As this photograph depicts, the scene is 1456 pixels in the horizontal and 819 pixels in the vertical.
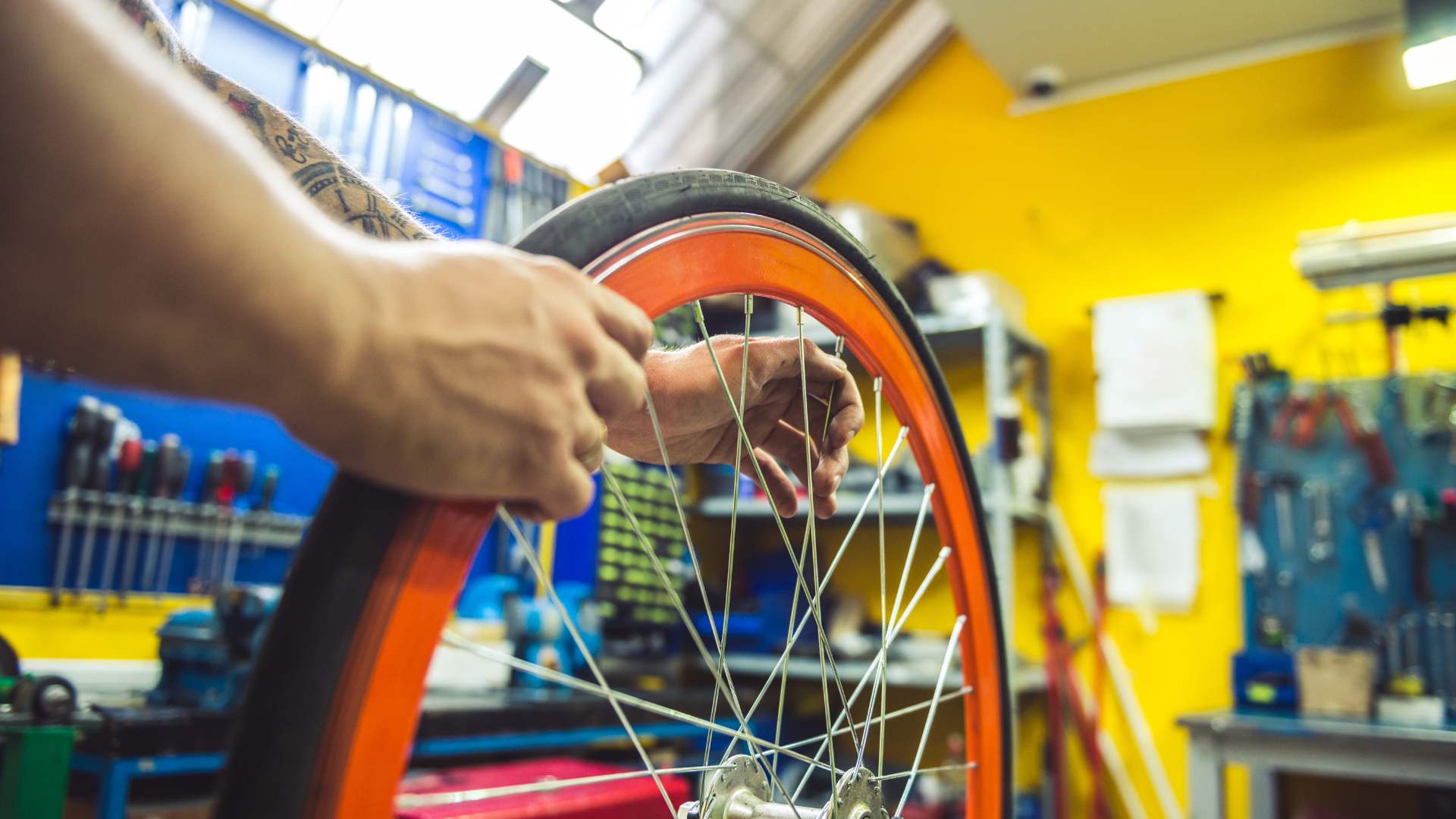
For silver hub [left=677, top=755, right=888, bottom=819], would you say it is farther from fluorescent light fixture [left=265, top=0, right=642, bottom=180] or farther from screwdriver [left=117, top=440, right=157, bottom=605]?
fluorescent light fixture [left=265, top=0, right=642, bottom=180]

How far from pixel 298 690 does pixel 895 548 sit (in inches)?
108

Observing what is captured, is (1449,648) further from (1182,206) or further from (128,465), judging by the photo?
(128,465)

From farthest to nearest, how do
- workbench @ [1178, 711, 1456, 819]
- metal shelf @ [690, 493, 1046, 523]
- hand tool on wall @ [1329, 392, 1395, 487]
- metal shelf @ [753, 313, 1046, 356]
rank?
metal shelf @ [753, 313, 1046, 356], metal shelf @ [690, 493, 1046, 523], hand tool on wall @ [1329, 392, 1395, 487], workbench @ [1178, 711, 1456, 819]

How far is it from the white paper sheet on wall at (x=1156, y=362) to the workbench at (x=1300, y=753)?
87 centimetres

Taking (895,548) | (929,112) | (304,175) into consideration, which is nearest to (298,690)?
(304,175)

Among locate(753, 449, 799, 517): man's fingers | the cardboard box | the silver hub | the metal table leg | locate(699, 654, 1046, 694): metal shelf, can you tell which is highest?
locate(753, 449, 799, 517): man's fingers

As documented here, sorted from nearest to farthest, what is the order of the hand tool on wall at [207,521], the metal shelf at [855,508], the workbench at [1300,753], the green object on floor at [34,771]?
the green object on floor at [34,771]
the workbench at [1300,753]
the hand tool on wall at [207,521]
the metal shelf at [855,508]

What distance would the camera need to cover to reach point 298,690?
0.30m

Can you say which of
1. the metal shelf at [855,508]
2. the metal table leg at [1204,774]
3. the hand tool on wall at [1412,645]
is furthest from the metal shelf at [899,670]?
the hand tool on wall at [1412,645]

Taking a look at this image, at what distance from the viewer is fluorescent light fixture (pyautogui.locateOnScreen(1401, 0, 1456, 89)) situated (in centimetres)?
196

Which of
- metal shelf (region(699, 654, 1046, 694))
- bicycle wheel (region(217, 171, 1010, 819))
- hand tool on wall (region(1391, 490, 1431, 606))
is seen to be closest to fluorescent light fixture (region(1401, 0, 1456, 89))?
hand tool on wall (region(1391, 490, 1431, 606))

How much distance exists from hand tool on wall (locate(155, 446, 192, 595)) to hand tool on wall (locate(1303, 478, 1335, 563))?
2648 millimetres

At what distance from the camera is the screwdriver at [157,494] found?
5.78 feet

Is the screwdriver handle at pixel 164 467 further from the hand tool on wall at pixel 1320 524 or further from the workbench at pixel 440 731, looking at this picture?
the hand tool on wall at pixel 1320 524
